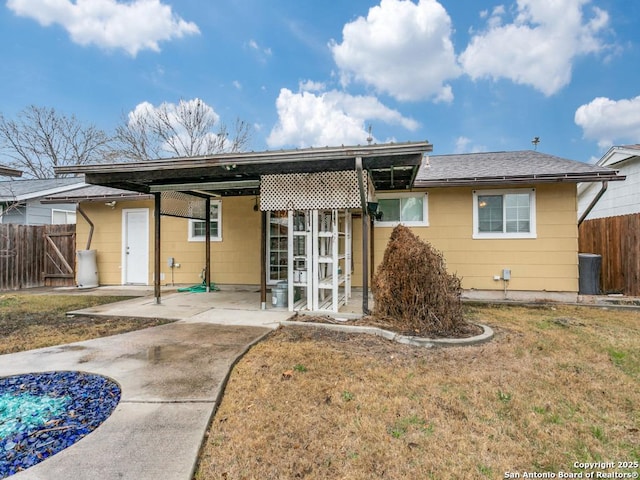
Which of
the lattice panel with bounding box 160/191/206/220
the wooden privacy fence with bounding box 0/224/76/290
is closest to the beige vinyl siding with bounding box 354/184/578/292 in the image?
the lattice panel with bounding box 160/191/206/220

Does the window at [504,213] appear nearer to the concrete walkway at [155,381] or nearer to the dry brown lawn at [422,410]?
the dry brown lawn at [422,410]

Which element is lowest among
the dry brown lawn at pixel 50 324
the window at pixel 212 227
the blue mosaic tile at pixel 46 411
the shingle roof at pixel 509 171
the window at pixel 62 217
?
the blue mosaic tile at pixel 46 411

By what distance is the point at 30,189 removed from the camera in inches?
505

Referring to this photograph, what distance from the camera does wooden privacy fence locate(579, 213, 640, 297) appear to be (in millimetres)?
7500

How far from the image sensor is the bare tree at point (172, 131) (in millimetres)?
18531

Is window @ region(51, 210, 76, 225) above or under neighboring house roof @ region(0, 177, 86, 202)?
under

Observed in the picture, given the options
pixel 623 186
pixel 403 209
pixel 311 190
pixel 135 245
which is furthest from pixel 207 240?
pixel 623 186

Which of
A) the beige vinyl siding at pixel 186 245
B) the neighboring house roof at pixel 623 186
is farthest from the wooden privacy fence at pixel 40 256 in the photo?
the neighboring house roof at pixel 623 186

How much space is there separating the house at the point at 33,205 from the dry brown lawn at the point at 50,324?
6484 mm

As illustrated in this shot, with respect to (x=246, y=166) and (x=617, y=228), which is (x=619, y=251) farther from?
(x=246, y=166)

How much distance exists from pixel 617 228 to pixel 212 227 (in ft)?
32.6

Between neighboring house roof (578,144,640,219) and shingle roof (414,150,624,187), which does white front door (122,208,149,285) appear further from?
neighboring house roof (578,144,640,219)

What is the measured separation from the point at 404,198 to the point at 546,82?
33.8ft

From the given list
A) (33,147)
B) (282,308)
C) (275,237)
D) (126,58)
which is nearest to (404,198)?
(275,237)
